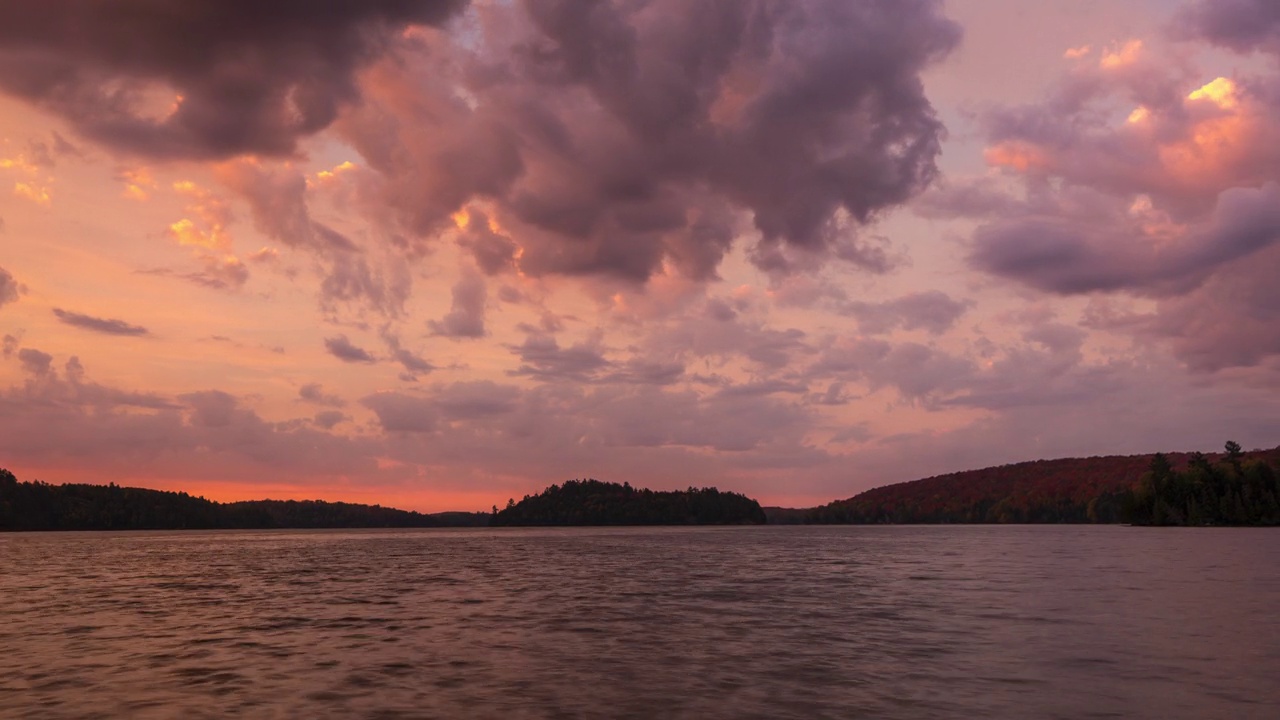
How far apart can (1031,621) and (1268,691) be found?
16279 mm

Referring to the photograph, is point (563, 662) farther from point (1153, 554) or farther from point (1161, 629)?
point (1153, 554)

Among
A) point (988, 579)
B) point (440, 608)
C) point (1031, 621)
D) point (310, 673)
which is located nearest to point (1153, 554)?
point (988, 579)

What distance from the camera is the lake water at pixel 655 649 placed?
21891 mm

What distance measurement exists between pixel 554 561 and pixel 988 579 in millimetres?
51107

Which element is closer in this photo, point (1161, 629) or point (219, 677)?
point (219, 677)

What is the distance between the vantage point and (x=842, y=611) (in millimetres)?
43344

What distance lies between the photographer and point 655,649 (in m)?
30.9

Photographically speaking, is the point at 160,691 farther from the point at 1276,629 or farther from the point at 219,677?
the point at 1276,629

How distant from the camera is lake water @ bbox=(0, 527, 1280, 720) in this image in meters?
21.9

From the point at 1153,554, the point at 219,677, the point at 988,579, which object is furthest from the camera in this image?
the point at 1153,554

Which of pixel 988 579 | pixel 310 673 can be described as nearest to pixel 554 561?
pixel 988 579

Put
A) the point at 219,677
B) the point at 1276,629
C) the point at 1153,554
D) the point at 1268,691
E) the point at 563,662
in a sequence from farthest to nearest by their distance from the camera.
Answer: the point at 1153,554 < the point at 1276,629 < the point at 563,662 < the point at 219,677 < the point at 1268,691

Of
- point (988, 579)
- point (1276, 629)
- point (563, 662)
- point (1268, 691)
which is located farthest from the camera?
point (988, 579)

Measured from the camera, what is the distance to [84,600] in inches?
2040
